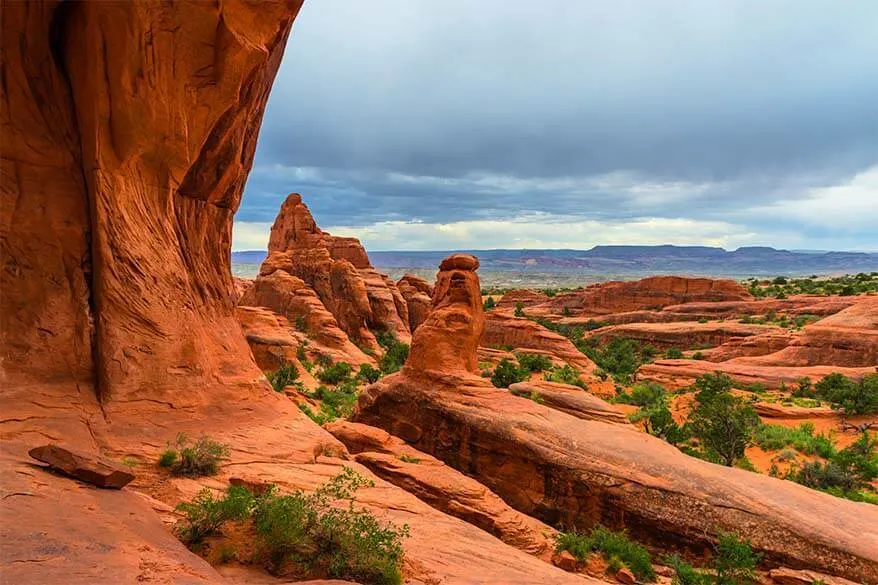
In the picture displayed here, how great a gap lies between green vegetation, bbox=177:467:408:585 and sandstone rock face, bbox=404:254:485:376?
11605mm

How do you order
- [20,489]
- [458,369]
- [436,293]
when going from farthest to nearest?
1. [436,293]
2. [458,369]
3. [20,489]

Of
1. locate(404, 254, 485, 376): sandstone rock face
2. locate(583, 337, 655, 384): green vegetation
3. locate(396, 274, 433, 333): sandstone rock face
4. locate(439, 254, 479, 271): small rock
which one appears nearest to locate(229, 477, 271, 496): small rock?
locate(404, 254, 485, 376): sandstone rock face

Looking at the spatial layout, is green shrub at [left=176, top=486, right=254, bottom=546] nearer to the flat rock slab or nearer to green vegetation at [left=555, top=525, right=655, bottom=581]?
the flat rock slab

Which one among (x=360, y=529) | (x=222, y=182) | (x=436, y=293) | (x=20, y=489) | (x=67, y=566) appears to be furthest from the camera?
(x=436, y=293)

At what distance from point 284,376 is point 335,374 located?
6144mm

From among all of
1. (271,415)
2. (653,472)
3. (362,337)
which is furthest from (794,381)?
(271,415)

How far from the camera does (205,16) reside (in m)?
11.0

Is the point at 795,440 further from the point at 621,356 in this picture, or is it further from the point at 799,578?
the point at 621,356

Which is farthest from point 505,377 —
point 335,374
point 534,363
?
point 335,374

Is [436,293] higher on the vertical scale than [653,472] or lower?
higher

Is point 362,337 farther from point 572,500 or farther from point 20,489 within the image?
point 20,489

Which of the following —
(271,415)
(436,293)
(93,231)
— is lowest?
(271,415)

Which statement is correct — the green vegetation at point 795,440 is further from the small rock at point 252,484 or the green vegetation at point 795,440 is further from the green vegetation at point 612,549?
the small rock at point 252,484

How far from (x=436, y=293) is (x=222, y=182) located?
9957 mm
